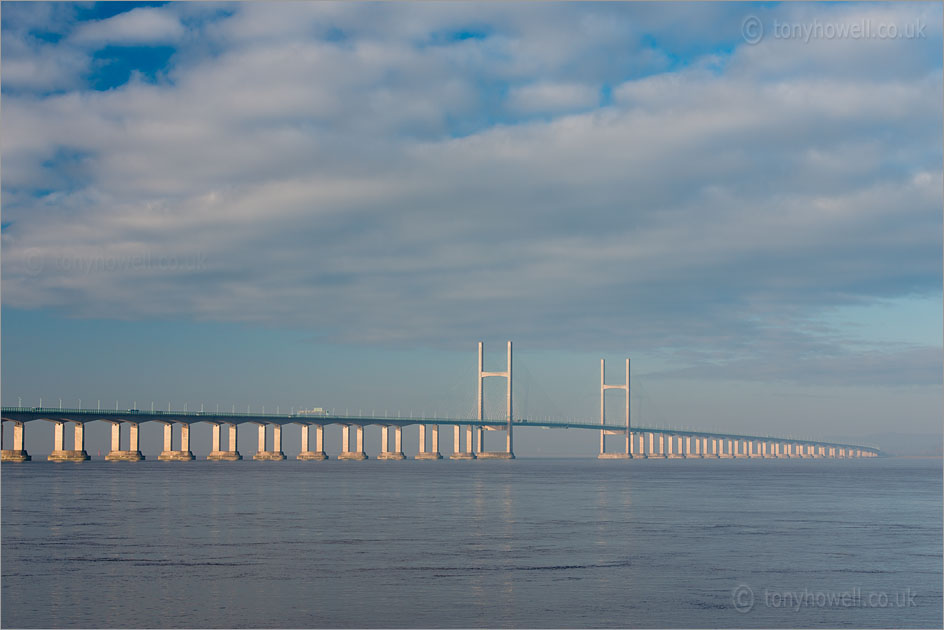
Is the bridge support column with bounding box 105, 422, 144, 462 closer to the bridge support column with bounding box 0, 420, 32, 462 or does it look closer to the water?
the bridge support column with bounding box 0, 420, 32, 462

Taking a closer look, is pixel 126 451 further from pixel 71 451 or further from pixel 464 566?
pixel 464 566

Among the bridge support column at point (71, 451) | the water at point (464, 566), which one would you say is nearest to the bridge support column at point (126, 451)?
the bridge support column at point (71, 451)

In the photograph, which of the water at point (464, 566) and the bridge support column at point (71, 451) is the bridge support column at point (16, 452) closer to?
the bridge support column at point (71, 451)

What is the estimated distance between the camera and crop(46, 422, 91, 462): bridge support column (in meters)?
170

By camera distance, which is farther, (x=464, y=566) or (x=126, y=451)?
(x=126, y=451)

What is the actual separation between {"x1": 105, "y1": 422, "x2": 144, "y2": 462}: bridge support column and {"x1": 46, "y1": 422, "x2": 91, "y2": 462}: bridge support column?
218 inches

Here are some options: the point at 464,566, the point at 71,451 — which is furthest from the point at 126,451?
the point at 464,566

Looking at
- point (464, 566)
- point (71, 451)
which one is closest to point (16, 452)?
point (71, 451)

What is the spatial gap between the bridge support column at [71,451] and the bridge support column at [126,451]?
18.1 feet

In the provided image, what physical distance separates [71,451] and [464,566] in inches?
6419

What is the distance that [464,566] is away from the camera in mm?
31406

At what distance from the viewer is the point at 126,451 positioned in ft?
625

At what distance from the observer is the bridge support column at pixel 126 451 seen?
18162cm

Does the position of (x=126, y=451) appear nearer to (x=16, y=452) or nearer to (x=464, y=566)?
(x=16, y=452)
